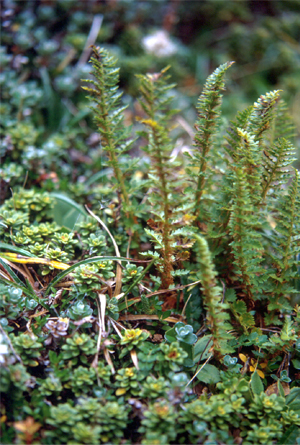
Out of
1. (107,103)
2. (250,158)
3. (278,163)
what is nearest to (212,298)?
(250,158)

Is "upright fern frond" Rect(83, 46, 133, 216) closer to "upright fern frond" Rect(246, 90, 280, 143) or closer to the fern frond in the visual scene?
"upright fern frond" Rect(246, 90, 280, 143)

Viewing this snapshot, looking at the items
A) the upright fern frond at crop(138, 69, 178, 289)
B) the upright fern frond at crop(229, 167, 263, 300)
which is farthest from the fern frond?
the upright fern frond at crop(138, 69, 178, 289)

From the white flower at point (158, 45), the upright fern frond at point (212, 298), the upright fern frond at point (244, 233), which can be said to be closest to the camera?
the upright fern frond at point (212, 298)

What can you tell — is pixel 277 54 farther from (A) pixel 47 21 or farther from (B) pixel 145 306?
(B) pixel 145 306

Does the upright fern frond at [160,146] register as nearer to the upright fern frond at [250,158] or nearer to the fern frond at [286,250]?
the upright fern frond at [250,158]

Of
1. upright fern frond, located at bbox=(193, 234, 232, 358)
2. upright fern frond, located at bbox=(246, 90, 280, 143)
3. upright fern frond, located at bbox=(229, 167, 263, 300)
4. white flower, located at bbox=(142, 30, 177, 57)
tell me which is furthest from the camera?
white flower, located at bbox=(142, 30, 177, 57)

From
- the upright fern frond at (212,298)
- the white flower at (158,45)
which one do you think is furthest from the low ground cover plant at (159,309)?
the white flower at (158,45)
